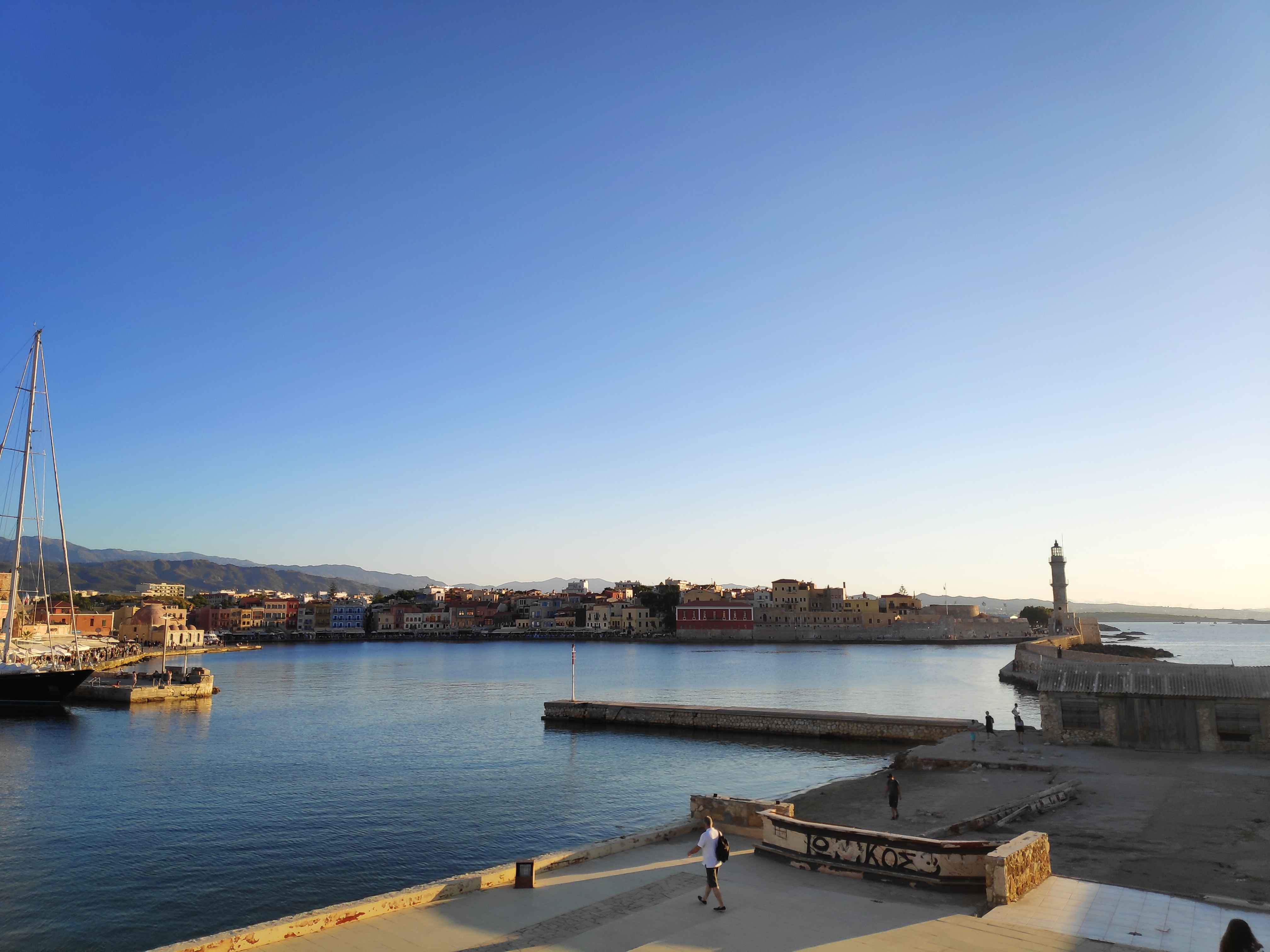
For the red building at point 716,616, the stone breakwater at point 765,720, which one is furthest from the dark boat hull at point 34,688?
the red building at point 716,616

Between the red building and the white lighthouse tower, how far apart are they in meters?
50.3

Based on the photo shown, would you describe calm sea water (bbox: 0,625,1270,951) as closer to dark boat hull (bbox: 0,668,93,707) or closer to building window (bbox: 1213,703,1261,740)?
dark boat hull (bbox: 0,668,93,707)

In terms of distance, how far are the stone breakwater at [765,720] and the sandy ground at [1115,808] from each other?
22.0 ft

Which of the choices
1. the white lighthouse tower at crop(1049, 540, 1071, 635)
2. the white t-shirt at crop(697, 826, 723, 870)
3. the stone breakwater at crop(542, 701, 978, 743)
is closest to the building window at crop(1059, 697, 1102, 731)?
the stone breakwater at crop(542, 701, 978, 743)

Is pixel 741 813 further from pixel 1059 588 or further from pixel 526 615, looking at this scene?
→ pixel 526 615

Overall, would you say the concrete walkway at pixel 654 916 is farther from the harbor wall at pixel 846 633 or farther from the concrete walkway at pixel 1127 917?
the harbor wall at pixel 846 633

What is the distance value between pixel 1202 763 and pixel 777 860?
52.6 feet

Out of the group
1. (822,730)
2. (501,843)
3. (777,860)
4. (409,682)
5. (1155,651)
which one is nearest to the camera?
(777,860)

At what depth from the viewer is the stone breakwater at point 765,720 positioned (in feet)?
111

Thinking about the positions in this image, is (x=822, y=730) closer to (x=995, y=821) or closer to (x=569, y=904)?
(x=995, y=821)

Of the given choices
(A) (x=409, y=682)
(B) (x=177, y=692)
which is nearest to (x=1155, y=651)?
(A) (x=409, y=682)

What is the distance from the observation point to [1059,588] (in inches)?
4326

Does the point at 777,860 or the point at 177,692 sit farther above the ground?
the point at 777,860

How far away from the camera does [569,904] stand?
34.0 feet
